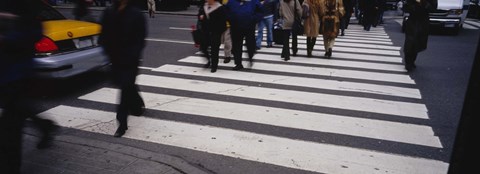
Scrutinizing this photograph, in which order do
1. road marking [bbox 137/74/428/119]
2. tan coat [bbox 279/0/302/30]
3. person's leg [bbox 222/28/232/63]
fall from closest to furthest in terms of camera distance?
road marking [bbox 137/74/428/119]
person's leg [bbox 222/28/232/63]
tan coat [bbox 279/0/302/30]

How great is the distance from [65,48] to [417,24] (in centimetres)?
703

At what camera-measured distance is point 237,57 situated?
27.6 feet

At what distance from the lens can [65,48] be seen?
605 centimetres

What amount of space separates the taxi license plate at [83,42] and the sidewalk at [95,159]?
2.35m

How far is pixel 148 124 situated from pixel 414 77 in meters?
5.75

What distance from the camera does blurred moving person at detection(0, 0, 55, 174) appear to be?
120 inches

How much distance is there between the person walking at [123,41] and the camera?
4.33 meters

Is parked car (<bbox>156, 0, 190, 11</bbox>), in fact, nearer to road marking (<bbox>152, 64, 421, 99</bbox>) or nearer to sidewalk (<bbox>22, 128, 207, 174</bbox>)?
road marking (<bbox>152, 64, 421, 99</bbox>)

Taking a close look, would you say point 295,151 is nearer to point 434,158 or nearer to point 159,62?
point 434,158

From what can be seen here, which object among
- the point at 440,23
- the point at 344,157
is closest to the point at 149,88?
the point at 344,157

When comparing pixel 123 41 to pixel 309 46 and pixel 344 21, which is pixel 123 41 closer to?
pixel 309 46

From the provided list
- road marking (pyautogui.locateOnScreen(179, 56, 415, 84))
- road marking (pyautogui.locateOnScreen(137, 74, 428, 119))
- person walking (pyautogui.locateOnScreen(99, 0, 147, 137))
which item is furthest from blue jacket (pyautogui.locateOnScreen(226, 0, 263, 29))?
person walking (pyautogui.locateOnScreen(99, 0, 147, 137))

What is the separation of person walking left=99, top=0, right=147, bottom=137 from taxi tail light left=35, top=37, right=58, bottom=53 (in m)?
1.79

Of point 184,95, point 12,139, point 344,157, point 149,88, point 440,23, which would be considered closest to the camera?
point 12,139
